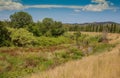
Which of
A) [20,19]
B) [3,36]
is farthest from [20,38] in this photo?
[20,19]

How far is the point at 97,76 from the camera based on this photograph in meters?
6.32

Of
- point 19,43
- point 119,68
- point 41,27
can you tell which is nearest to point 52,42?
point 19,43

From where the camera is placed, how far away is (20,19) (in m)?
76.3

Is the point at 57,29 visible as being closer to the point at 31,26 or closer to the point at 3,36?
the point at 31,26

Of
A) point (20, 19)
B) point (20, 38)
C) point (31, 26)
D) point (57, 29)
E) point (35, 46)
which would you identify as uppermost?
point (20, 19)

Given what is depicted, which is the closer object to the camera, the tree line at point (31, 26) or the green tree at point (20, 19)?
the tree line at point (31, 26)

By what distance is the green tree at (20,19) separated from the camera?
7553 centimetres

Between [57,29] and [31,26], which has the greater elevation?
[31,26]

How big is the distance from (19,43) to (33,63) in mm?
30300

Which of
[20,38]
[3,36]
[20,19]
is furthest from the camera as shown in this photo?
[20,19]

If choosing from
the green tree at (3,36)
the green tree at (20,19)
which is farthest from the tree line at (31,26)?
the green tree at (3,36)

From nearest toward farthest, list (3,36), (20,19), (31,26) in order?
1. (3,36)
2. (31,26)
3. (20,19)

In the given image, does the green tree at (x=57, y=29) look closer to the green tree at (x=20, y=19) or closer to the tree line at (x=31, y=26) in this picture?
the tree line at (x=31, y=26)

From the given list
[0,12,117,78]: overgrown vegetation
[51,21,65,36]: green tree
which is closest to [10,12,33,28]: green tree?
[0,12,117,78]: overgrown vegetation
